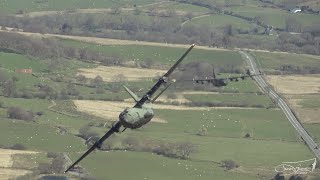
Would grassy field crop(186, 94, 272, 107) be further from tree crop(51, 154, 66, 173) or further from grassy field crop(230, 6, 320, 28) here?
grassy field crop(230, 6, 320, 28)

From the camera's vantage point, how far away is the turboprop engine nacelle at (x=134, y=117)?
4156 centimetres

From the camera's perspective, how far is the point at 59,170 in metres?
79.2

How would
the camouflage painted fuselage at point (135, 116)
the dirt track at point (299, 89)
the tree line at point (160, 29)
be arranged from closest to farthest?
the camouflage painted fuselage at point (135, 116)
the dirt track at point (299, 89)
the tree line at point (160, 29)

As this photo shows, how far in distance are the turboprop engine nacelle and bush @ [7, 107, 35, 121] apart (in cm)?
5812

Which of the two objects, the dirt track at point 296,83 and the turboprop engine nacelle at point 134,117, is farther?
the dirt track at point 296,83

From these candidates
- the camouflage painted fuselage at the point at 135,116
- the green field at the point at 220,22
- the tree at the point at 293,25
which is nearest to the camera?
the camouflage painted fuselage at the point at 135,116

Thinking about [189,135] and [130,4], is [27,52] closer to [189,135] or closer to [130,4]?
[189,135]

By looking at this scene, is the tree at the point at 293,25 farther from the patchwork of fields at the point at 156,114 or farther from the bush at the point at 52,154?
the bush at the point at 52,154

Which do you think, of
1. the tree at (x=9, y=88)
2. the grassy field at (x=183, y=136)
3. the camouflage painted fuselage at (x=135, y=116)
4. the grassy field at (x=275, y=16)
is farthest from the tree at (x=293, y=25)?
the camouflage painted fuselage at (x=135, y=116)

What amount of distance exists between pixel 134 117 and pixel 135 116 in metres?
0.06

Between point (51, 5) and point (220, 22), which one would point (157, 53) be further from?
point (51, 5)

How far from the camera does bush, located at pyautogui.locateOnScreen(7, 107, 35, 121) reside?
328 ft

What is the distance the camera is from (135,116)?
137 feet

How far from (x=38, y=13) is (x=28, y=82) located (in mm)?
61387
